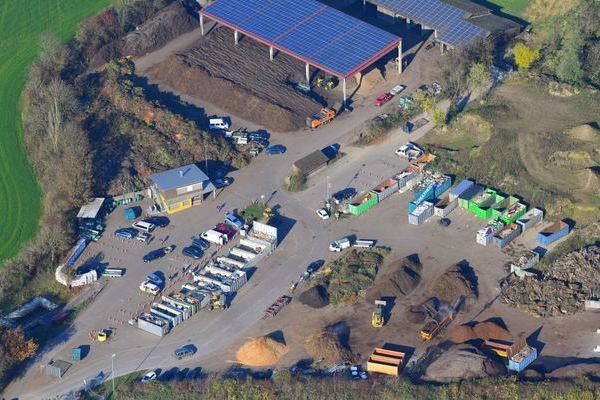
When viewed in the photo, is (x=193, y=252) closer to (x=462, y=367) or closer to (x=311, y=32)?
(x=462, y=367)

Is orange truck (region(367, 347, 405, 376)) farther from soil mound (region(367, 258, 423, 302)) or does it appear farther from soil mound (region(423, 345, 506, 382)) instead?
soil mound (region(367, 258, 423, 302))

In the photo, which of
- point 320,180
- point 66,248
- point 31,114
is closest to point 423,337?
point 320,180

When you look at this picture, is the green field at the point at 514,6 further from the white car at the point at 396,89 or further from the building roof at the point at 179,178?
the building roof at the point at 179,178

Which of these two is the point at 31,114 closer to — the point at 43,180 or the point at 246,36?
the point at 43,180

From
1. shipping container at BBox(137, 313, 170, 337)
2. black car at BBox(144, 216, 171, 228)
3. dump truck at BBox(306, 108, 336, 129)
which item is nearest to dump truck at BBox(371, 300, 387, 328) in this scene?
shipping container at BBox(137, 313, 170, 337)

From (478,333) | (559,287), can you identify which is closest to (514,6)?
(559,287)

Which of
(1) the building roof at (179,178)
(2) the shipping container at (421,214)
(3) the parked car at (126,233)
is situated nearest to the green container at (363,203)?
(2) the shipping container at (421,214)

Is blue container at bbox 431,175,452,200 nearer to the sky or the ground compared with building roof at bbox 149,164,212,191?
nearer to the ground
